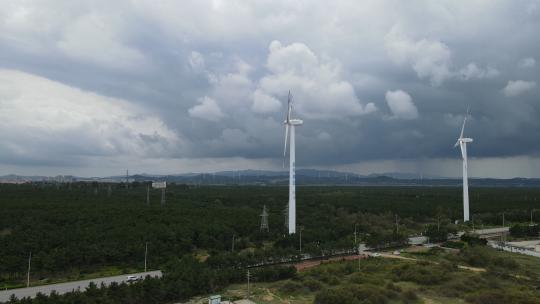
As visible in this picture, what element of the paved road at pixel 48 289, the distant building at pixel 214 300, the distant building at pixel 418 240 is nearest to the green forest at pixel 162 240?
the distant building at pixel 418 240

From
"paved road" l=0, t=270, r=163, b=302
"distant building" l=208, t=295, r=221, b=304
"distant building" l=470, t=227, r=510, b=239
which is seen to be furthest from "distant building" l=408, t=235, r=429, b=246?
"paved road" l=0, t=270, r=163, b=302

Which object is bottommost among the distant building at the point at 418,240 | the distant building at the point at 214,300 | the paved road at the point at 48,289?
the paved road at the point at 48,289

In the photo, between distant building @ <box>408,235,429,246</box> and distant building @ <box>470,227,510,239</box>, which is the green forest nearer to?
distant building @ <box>408,235,429,246</box>

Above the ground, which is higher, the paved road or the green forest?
the green forest

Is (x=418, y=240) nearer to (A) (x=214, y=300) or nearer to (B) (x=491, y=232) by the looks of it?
(B) (x=491, y=232)

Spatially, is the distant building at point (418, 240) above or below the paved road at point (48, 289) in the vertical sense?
above

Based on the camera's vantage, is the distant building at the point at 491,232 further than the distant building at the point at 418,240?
Yes

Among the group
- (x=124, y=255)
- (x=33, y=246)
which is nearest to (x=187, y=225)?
(x=124, y=255)

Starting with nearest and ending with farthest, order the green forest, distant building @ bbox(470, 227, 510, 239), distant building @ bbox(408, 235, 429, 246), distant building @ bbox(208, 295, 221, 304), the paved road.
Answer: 1. distant building @ bbox(208, 295, 221, 304)
2. the paved road
3. the green forest
4. distant building @ bbox(408, 235, 429, 246)
5. distant building @ bbox(470, 227, 510, 239)

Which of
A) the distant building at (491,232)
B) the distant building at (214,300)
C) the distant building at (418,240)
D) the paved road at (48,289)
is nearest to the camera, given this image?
the distant building at (214,300)

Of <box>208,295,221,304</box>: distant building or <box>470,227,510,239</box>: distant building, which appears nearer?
<box>208,295,221,304</box>: distant building

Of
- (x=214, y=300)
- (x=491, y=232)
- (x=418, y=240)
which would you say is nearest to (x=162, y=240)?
(x=214, y=300)

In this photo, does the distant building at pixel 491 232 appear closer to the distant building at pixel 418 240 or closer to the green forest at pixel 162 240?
the green forest at pixel 162 240

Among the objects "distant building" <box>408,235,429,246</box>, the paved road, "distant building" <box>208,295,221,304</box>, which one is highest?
"distant building" <box>208,295,221,304</box>
